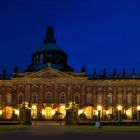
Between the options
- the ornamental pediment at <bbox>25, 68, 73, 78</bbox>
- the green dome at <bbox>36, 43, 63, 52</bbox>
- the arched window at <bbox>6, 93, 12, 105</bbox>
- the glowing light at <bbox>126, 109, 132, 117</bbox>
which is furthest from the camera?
the green dome at <bbox>36, 43, 63, 52</bbox>

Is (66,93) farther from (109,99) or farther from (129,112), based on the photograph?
(129,112)

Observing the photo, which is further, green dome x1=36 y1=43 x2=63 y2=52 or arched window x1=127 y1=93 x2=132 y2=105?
green dome x1=36 y1=43 x2=63 y2=52

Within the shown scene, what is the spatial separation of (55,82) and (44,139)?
64.9 m

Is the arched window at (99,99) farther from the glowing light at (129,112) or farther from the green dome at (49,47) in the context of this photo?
the green dome at (49,47)

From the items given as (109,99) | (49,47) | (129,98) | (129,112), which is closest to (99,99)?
(109,99)

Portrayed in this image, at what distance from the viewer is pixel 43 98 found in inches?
3516

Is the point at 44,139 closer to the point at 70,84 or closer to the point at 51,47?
the point at 70,84

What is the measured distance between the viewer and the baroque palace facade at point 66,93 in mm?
88625

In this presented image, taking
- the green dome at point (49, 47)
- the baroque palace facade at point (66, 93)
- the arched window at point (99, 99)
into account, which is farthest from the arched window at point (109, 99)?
the green dome at point (49, 47)

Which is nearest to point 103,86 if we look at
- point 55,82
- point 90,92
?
point 90,92

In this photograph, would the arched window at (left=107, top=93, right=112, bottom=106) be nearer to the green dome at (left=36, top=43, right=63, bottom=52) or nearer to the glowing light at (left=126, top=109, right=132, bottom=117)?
the glowing light at (left=126, top=109, right=132, bottom=117)

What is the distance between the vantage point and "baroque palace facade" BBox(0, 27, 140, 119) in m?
88.6

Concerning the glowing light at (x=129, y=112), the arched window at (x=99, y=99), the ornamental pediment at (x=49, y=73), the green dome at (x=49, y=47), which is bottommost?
the glowing light at (x=129, y=112)

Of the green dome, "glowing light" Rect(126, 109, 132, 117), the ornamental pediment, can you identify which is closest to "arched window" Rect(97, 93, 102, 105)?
"glowing light" Rect(126, 109, 132, 117)
